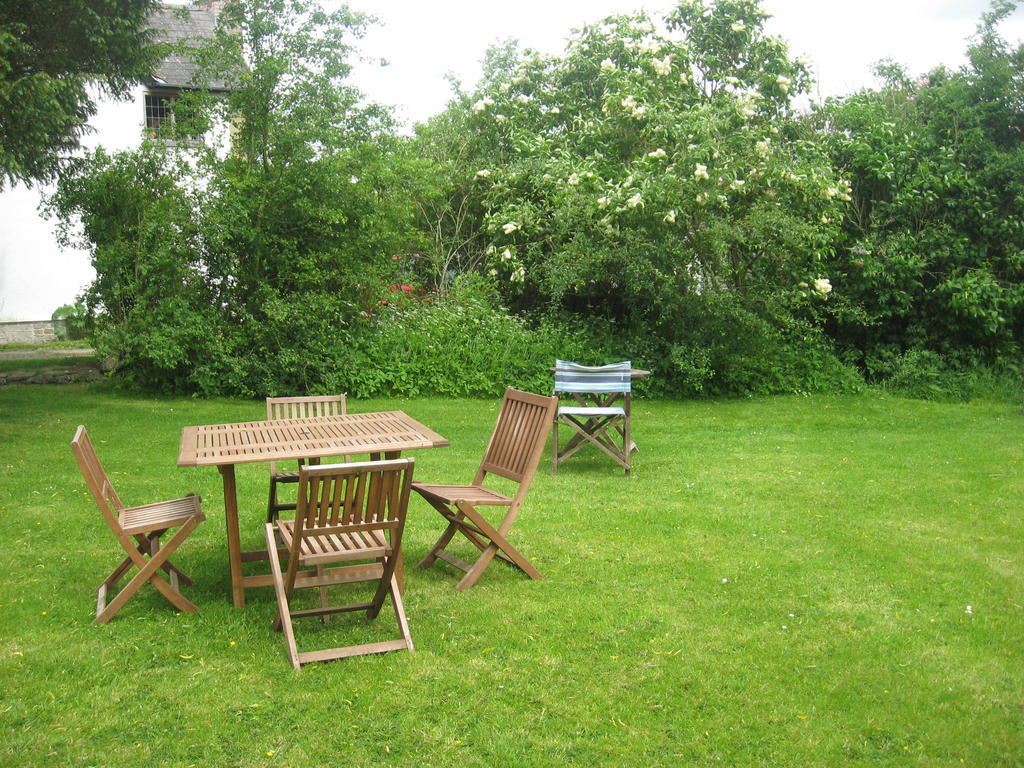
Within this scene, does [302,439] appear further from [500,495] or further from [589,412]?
[589,412]

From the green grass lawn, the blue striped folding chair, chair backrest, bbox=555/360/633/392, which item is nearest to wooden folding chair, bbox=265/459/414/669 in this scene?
the green grass lawn

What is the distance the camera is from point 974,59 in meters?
14.2

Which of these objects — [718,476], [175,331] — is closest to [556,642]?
[718,476]

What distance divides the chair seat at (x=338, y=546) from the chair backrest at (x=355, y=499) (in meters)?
0.07

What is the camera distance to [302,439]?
17.0 feet

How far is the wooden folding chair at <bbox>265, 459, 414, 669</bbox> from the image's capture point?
4.12 metres

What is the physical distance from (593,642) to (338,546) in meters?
1.31

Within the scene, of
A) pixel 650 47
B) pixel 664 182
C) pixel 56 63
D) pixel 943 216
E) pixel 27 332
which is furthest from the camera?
pixel 27 332

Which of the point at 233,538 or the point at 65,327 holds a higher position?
the point at 65,327

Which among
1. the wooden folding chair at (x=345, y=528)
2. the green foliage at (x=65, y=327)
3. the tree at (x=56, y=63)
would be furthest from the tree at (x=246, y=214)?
the wooden folding chair at (x=345, y=528)

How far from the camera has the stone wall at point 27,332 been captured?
19.7 metres

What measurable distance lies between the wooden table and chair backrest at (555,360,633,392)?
2.91 m

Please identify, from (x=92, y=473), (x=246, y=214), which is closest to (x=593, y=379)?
(x=92, y=473)

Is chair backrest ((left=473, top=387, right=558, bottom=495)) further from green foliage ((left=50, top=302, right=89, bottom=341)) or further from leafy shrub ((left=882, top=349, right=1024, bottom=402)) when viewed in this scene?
green foliage ((left=50, top=302, right=89, bottom=341))
